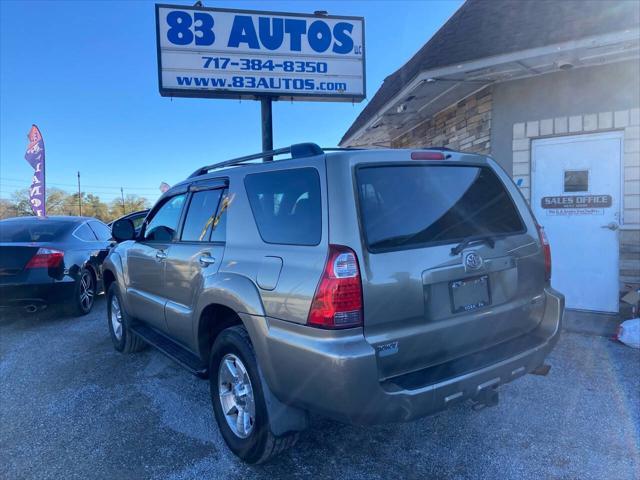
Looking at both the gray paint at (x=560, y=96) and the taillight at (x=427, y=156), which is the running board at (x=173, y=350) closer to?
the taillight at (x=427, y=156)

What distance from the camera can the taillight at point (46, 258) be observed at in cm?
577

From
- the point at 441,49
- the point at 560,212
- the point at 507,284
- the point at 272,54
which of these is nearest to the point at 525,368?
the point at 507,284

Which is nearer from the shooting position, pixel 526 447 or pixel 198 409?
pixel 526 447

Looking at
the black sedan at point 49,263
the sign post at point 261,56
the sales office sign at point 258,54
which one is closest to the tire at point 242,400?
the black sedan at point 49,263

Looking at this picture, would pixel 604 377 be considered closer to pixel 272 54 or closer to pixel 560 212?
pixel 560 212

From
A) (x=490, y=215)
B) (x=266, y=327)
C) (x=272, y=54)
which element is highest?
(x=272, y=54)

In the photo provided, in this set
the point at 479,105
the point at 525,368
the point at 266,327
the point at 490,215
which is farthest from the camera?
the point at 479,105

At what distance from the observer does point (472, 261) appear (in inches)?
92.4

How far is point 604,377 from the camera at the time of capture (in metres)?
3.81

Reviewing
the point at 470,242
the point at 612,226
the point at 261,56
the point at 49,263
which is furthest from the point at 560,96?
the point at 49,263

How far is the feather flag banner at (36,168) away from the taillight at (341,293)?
1736 cm

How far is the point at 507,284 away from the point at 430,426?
4.10ft

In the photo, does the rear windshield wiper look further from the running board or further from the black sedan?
the black sedan

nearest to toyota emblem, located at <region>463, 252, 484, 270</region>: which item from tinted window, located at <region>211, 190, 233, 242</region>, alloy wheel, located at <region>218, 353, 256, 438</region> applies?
alloy wheel, located at <region>218, 353, 256, 438</region>
